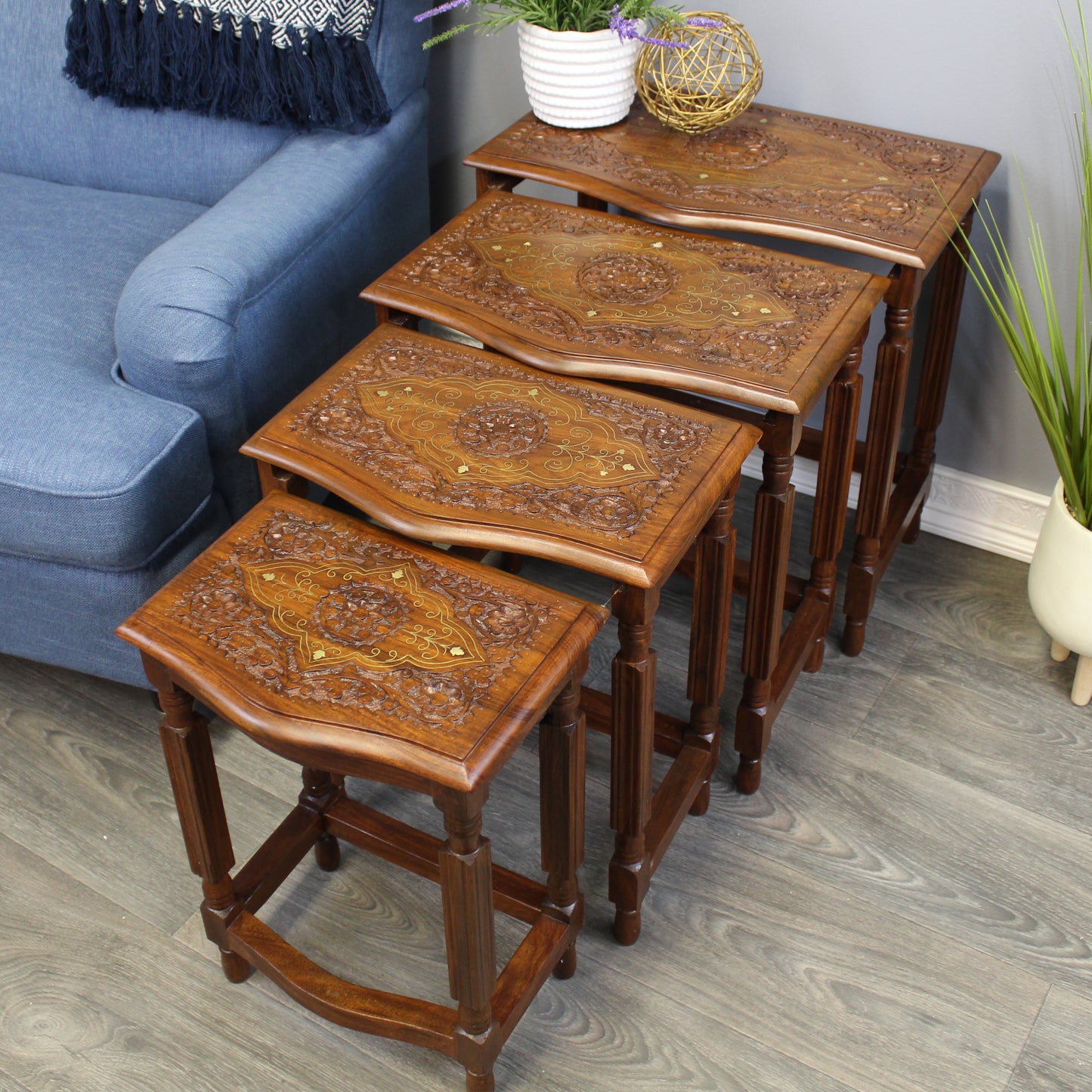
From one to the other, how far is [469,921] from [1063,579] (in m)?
0.92

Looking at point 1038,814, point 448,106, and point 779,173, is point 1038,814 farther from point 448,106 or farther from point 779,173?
point 448,106

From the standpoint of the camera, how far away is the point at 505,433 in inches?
46.8

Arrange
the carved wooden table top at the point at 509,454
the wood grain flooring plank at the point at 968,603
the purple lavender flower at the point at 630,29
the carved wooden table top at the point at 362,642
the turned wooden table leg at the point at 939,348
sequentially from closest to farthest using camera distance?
the carved wooden table top at the point at 362,642 < the carved wooden table top at the point at 509,454 < the purple lavender flower at the point at 630,29 < the turned wooden table leg at the point at 939,348 < the wood grain flooring plank at the point at 968,603

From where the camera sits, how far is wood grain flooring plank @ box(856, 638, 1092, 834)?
1.53 meters

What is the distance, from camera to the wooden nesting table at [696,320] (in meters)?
1.24

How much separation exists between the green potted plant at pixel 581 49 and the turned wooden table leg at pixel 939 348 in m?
0.45

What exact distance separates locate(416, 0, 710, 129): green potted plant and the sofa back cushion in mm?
265

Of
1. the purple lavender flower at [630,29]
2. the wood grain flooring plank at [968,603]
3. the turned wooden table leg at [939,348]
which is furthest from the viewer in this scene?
the wood grain flooring plank at [968,603]

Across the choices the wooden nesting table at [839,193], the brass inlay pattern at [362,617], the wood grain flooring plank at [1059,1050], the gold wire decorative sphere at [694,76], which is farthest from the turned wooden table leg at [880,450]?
the brass inlay pattern at [362,617]

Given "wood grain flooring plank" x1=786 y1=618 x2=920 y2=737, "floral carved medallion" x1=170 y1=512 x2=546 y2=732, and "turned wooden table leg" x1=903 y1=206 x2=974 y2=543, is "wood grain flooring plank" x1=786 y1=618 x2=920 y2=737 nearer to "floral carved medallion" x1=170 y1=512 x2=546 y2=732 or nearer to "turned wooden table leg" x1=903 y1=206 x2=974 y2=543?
"turned wooden table leg" x1=903 y1=206 x2=974 y2=543

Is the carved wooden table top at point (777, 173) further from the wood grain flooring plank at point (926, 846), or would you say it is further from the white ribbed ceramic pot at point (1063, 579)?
the wood grain flooring plank at point (926, 846)

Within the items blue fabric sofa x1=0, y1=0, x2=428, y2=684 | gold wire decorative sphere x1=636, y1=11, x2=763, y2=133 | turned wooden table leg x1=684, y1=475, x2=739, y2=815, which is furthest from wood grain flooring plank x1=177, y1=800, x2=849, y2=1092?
gold wire decorative sphere x1=636, y1=11, x2=763, y2=133

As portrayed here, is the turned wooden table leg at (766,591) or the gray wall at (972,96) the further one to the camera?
the gray wall at (972,96)

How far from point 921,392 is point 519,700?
1008 mm
